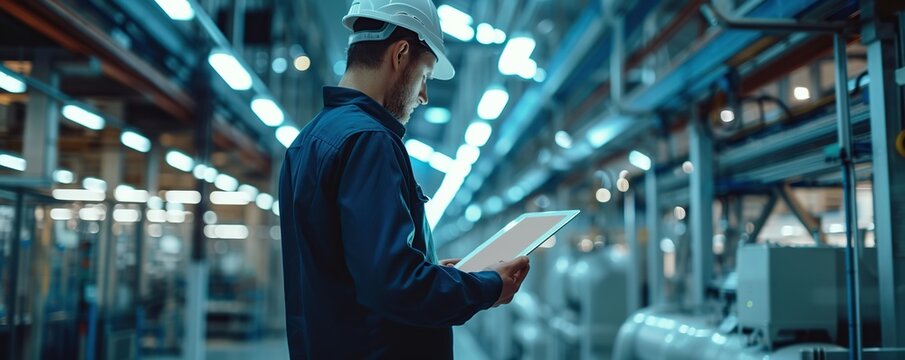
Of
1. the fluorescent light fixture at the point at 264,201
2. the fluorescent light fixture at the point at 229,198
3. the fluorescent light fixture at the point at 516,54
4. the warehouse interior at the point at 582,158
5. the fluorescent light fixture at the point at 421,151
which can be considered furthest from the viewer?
the fluorescent light fixture at the point at 421,151

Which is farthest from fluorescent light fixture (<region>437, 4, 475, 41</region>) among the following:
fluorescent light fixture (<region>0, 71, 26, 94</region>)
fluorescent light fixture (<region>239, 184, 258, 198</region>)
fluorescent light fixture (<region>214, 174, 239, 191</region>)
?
fluorescent light fixture (<region>239, 184, 258, 198</region>)

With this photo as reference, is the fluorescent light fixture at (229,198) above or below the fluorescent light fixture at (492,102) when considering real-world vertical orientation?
below

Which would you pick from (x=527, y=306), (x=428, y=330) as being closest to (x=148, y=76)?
(x=428, y=330)

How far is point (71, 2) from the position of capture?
3754mm

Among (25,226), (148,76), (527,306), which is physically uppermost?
(148,76)

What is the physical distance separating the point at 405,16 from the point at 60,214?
10.1 feet

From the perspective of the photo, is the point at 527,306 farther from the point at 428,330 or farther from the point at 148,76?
the point at 428,330

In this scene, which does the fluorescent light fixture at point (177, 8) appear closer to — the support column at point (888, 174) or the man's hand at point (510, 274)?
the man's hand at point (510, 274)

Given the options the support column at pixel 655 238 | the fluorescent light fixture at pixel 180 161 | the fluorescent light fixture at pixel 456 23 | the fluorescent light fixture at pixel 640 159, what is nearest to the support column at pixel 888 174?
the support column at pixel 655 238

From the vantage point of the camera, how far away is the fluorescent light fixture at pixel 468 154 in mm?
8656

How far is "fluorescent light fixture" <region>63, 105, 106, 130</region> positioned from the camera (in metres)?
→ 4.08

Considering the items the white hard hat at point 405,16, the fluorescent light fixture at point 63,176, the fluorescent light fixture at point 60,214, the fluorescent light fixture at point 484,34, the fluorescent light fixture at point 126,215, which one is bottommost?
the fluorescent light fixture at point 60,214

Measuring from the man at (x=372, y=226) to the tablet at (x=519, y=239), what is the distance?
6 cm

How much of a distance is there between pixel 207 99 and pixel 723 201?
4121 mm
